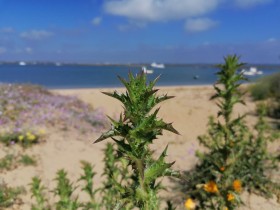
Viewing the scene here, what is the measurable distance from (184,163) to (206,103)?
6.99 meters

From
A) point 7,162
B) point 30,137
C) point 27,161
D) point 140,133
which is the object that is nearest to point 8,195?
point 7,162

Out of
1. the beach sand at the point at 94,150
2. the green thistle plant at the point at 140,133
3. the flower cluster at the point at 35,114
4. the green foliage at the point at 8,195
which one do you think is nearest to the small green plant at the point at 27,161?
the beach sand at the point at 94,150

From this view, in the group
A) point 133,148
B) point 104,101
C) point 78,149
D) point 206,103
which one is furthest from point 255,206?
point 104,101

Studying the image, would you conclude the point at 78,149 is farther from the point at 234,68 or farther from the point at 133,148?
the point at 133,148

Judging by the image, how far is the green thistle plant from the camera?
61.7 inches

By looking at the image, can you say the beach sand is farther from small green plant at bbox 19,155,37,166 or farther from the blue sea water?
the blue sea water

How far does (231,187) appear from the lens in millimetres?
3162

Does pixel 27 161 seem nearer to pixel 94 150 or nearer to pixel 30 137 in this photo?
pixel 30 137

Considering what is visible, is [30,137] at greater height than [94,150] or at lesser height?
greater

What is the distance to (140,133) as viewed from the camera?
1590mm

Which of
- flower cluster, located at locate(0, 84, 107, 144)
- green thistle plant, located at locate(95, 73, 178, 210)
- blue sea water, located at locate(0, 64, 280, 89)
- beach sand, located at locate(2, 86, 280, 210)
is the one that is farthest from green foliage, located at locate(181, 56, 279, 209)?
flower cluster, located at locate(0, 84, 107, 144)

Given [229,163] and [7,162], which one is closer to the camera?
[229,163]

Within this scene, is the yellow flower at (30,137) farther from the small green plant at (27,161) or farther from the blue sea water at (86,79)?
the blue sea water at (86,79)

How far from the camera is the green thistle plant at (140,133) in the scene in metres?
1.57
